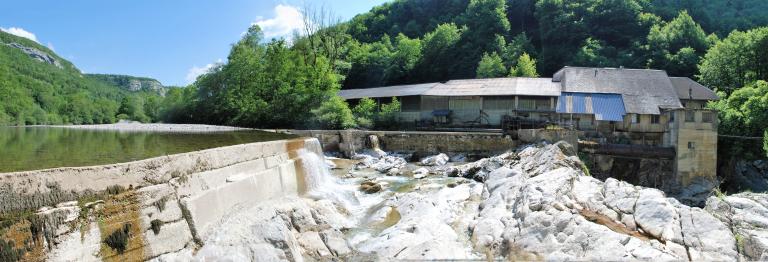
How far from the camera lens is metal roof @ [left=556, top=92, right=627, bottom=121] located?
28745 millimetres

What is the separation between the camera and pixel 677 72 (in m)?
44.0

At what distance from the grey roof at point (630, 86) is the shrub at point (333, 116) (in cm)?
1598

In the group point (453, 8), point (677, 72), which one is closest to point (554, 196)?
point (677, 72)

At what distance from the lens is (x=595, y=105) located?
29.8 meters

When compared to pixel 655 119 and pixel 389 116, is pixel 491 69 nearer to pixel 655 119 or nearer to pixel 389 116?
pixel 389 116

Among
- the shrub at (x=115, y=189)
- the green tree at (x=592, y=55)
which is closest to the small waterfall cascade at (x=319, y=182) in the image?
the shrub at (x=115, y=189)

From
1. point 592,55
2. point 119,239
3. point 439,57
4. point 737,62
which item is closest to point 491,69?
point 439,57

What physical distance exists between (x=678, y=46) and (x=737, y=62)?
12255 millimetres

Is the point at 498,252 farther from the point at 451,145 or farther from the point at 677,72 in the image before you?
the point at 677,72

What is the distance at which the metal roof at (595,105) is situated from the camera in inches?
1132

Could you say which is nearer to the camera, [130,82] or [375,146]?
[375,146]

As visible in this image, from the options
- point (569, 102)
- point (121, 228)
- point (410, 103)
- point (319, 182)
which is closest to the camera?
point (121, 228)

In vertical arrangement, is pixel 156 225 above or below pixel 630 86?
below

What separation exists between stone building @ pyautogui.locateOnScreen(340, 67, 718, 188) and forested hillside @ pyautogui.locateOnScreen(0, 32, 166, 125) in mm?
38670
